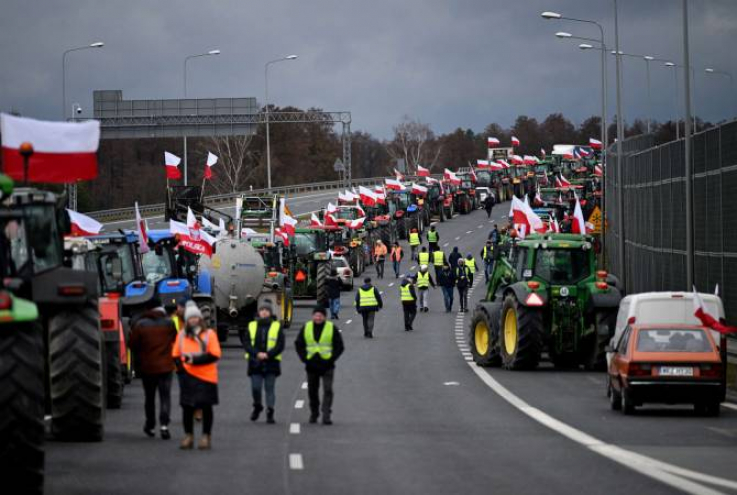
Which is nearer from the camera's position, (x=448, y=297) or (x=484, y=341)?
(x=484, y=341)

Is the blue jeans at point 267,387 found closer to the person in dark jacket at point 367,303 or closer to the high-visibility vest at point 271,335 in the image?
the high-visibility vest at point 271,335

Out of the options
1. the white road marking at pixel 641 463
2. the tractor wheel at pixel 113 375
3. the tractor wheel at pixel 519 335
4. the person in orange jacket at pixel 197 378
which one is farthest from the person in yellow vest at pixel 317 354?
the tractor wheel at pixel 519 335

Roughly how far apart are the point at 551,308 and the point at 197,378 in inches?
558

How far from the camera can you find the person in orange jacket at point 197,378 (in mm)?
19125

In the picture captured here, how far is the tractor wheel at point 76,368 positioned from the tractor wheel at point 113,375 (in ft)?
16.3

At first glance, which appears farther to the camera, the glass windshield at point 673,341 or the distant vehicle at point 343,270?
the distant vehicle at point 343,270

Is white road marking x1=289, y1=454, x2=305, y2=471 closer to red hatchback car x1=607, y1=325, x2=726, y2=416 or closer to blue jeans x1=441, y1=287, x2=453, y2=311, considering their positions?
red hatchback car x1=607, y1=325, x2=726, y2=416

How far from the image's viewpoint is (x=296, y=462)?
58.0 ft

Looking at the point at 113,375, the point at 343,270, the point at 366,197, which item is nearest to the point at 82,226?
the point at 113,375

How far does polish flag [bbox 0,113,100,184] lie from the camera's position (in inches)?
583

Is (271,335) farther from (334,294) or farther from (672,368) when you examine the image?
(334,294)

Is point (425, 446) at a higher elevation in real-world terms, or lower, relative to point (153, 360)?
lower

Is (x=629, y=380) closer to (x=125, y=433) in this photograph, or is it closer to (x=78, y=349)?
(x=125, y=433)

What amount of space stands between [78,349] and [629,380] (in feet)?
30.1
